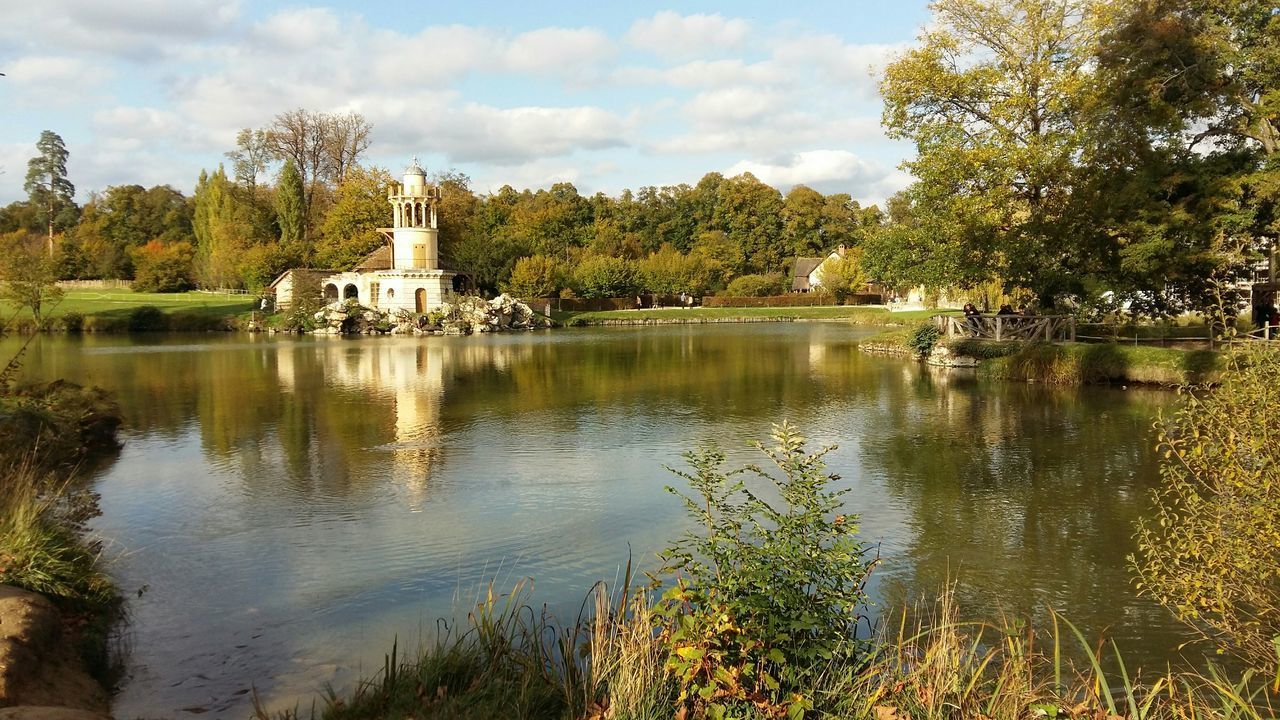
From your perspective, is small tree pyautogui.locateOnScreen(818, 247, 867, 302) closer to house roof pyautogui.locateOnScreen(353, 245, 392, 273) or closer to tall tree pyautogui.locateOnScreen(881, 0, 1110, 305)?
house roof pyautogui.locateOnScreen(353, 245, 392, 273)

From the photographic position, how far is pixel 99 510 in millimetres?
12016

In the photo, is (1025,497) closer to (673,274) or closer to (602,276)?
(602,276)

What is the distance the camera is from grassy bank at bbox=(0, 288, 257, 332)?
5744 centimetres

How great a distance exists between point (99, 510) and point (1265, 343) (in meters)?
13.7

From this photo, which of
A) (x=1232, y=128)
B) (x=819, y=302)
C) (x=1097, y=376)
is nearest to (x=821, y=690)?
(x=1097, y=376)

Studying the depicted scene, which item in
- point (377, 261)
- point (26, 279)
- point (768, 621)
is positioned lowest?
point (768, 621)

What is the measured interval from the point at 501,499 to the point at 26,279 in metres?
50.1

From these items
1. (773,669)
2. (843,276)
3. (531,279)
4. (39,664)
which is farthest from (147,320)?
(773,669)

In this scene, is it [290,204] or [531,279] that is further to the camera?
[290,204]

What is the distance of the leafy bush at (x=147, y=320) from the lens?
58844 mm

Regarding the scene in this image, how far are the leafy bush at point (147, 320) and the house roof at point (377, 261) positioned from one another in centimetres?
1379

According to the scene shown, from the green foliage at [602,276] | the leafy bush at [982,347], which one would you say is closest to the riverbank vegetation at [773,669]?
the leafy bush at [982,347]

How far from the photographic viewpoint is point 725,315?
75.7 m

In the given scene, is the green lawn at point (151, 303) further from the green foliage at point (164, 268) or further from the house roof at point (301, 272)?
the house roof at point (301, 272)
